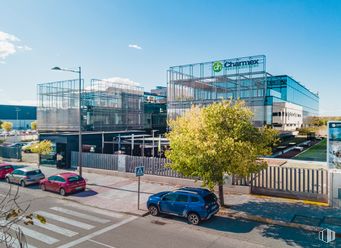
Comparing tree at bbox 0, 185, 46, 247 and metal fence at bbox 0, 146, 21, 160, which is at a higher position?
tree at bbox 0, 185, 46, 247

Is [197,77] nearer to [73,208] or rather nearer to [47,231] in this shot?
[73,208]

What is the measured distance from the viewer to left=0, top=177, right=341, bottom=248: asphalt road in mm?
11391

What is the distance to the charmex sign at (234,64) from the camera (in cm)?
4031

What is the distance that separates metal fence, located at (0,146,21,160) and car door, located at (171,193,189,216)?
3045 centimetres

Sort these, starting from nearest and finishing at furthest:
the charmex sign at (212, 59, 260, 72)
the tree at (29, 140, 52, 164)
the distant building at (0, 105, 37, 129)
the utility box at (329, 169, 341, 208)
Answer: the utility box at (329, 169, 341, 208) < the tree at (29, 140, 52, 164) < the charmex sign at (212, 59, 260, 72) < the distant building at (0, 105, 37, 129)

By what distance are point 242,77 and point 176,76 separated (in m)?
10.9

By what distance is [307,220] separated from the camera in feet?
43.7

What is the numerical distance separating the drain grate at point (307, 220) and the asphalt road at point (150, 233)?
796mm

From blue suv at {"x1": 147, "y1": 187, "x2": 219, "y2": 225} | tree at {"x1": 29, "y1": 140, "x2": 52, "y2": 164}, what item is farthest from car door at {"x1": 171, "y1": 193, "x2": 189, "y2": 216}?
tree at {"x1": 29, "y1": 140, "x2": 52, "y2": 164}

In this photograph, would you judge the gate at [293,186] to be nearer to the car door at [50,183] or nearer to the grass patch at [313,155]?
the car door at [50,183]

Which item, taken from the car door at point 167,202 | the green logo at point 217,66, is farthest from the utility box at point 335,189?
the green logo at point 217,66

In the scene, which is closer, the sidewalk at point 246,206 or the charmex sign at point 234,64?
the sidewalk at point 246,206

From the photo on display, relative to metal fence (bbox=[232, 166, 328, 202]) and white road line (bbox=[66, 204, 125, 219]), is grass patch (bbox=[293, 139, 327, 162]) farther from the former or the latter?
white road line (bbox=[66, 204, 125, 219])

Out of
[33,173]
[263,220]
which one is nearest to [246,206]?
[263,220]
